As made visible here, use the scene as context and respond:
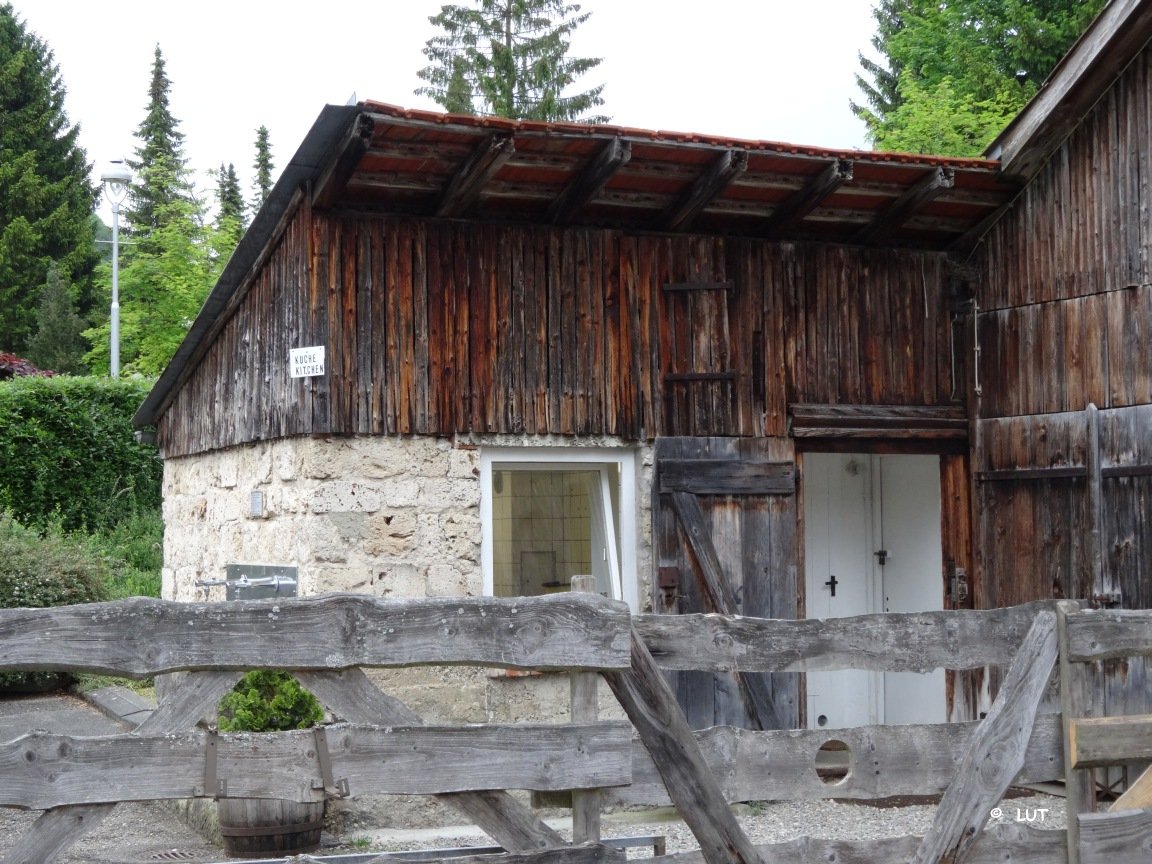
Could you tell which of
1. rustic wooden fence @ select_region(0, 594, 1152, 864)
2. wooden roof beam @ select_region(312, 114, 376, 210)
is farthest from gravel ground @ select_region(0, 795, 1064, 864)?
wooden roof beam @ select_region(312, 114, 376, 210)

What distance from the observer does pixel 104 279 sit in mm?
29656

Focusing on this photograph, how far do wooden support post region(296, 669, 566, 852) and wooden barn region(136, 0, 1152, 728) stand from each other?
351 cm

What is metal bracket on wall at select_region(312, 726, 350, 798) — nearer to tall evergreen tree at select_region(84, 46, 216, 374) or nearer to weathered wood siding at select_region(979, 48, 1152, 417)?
weathered wood siding at select_region(979, 48, 1152, 417)

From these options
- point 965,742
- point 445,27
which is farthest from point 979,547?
point 445,27

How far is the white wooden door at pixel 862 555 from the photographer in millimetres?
10242

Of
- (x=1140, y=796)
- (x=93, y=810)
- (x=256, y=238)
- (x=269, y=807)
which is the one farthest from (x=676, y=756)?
(x=256, y=238)

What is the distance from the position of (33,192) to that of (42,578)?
22348 millimetres

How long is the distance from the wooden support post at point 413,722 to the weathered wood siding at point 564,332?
143 inches

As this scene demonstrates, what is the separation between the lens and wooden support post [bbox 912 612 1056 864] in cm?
461

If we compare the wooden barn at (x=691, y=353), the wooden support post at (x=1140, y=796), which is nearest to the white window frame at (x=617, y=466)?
the wooden barn at (x=691, y=353)

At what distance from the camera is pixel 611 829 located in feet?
24.6

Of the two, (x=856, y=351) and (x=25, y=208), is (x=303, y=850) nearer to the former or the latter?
(x=856, y=351)

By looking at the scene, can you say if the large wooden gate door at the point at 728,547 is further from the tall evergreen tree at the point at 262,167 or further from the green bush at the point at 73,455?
the tall evergreen tree at the point at 262,167

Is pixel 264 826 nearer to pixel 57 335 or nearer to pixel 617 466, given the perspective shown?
pixel 617 466
